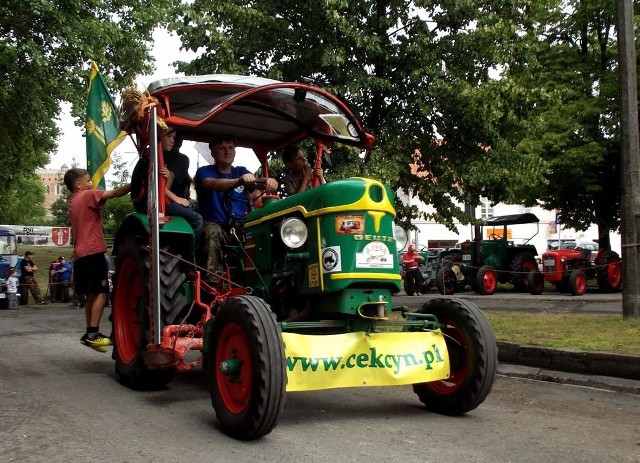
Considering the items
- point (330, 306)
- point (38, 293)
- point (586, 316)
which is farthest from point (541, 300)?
point (38, 293)

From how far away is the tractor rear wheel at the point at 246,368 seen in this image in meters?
4.62

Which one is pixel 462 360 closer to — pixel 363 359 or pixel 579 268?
pixel 363 359

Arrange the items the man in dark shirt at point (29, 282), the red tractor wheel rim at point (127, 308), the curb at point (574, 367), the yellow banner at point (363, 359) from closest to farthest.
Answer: the yellow banner at point (363, 359) → the red tractor wheel rim at point (127, 308) → the curb at point (574, 367) → the man in dark shirt at point (29, 282)

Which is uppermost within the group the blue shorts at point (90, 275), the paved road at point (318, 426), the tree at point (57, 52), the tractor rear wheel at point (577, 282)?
the tree at point (57, 52)

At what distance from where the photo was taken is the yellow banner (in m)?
5.01

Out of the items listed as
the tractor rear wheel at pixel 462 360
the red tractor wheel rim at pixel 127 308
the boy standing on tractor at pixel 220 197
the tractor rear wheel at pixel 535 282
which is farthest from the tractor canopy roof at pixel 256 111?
the tractor rear wheel at pixel 535 282

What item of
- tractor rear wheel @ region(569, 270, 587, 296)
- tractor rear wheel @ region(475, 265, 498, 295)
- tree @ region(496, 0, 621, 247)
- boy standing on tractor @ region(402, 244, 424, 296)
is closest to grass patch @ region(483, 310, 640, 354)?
tractor rear wheel @ region(569, 270, 587, 296)

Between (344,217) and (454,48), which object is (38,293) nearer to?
(454,48)

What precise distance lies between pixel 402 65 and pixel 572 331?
743 cm

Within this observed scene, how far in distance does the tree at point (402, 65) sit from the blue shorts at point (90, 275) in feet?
24.7

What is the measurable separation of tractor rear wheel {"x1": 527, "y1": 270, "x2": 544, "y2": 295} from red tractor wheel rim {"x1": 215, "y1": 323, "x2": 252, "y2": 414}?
18056 millimetres

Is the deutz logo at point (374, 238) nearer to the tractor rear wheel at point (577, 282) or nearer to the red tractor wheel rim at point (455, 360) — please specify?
the red tractor wheel rim at point (455, 360)

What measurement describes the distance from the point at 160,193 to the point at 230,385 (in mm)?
2021

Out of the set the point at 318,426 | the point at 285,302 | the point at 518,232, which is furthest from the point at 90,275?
the point at 518,232
